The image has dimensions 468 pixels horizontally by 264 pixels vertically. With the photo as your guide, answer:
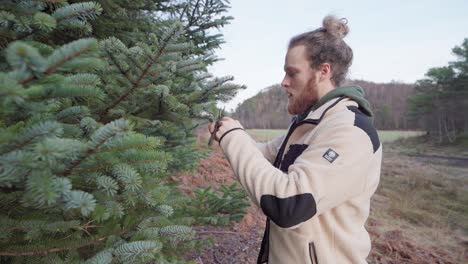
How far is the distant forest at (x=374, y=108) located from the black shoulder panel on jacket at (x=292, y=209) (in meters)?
19.8

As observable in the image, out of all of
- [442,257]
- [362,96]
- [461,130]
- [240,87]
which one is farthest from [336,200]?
[461,130]

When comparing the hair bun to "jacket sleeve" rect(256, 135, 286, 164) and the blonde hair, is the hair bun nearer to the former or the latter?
the blonde hair

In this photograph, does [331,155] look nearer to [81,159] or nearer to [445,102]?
[81,159]

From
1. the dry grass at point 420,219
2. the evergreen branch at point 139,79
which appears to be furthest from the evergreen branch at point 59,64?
the dry grass at point 420,219

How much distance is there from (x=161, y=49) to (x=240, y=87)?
23.9 inches

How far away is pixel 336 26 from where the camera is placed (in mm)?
1850

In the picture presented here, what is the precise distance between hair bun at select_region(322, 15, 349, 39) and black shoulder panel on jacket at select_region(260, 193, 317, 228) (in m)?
1.13

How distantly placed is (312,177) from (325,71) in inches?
30.8

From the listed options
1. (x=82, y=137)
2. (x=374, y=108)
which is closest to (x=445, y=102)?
(x=374, y=108)

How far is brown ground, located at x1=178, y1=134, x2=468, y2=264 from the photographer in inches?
153

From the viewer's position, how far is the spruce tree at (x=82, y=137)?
0.72 metres

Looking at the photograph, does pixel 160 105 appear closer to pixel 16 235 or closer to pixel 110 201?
pixel 110 201

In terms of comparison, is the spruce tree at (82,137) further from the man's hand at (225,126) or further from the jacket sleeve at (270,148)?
the jacket sleeve at (270,148)

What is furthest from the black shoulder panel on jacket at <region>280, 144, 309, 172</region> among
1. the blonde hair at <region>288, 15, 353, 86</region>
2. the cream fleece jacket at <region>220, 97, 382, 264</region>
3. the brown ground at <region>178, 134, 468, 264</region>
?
the brown ground at <region>178, 134, 468, 264</region>
